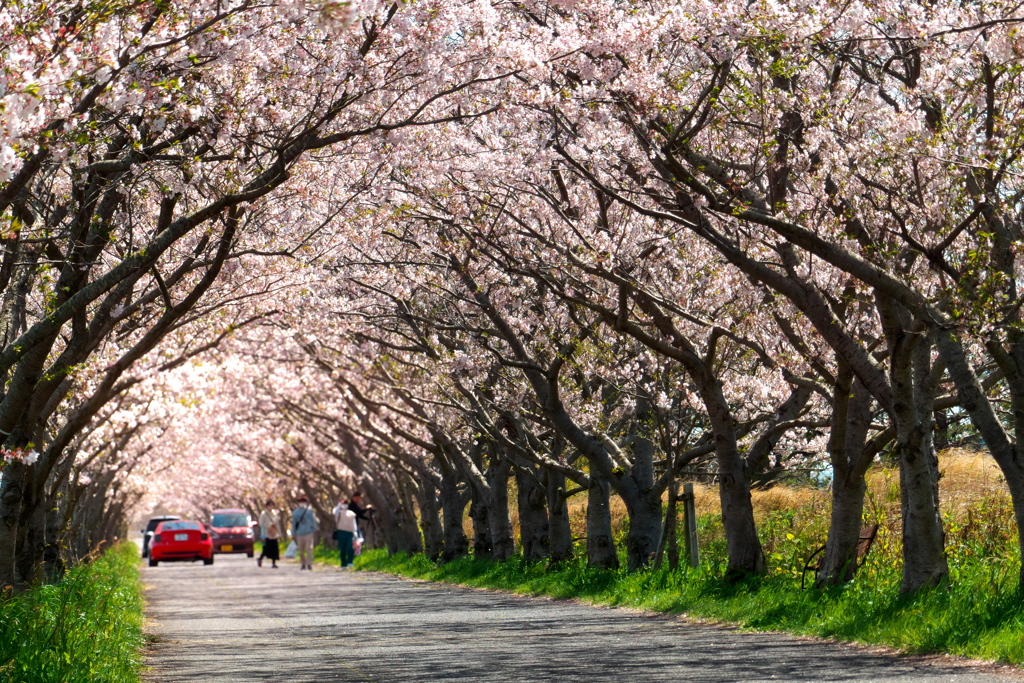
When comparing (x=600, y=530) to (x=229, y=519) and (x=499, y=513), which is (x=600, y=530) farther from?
(x=229, y=519)

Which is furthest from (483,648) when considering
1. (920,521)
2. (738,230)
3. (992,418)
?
(738,230)

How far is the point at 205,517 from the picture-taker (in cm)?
12531

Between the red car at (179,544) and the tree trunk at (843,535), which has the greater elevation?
the red car at (179,544)

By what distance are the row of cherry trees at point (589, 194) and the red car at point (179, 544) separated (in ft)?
101

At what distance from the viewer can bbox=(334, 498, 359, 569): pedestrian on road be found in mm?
36750

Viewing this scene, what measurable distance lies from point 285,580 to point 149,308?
1421 centimetres

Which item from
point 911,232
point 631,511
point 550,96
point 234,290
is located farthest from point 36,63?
point 631,511

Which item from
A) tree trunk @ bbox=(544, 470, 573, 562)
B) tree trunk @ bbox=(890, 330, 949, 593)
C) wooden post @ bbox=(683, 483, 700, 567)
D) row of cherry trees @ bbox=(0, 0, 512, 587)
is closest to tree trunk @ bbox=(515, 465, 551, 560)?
tree trunk @ bbox=(544, 470, 573, 562)

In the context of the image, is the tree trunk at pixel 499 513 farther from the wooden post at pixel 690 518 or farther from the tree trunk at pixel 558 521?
the wooden post at pixel 690 518

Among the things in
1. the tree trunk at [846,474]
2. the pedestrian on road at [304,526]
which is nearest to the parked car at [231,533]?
the pedestrian on road at [304,526]

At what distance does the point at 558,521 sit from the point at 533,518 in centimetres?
204

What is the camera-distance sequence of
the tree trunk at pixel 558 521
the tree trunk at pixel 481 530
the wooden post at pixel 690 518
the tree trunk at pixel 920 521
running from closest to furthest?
the tree trunk at pixel 920 521 → the wooden post at pixel 690 518 → the tree trunk at pixel 558 521 → the tree trunk at pixel 481 530

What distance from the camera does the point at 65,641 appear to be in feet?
32.4

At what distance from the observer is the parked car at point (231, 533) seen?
64312 millimetres
